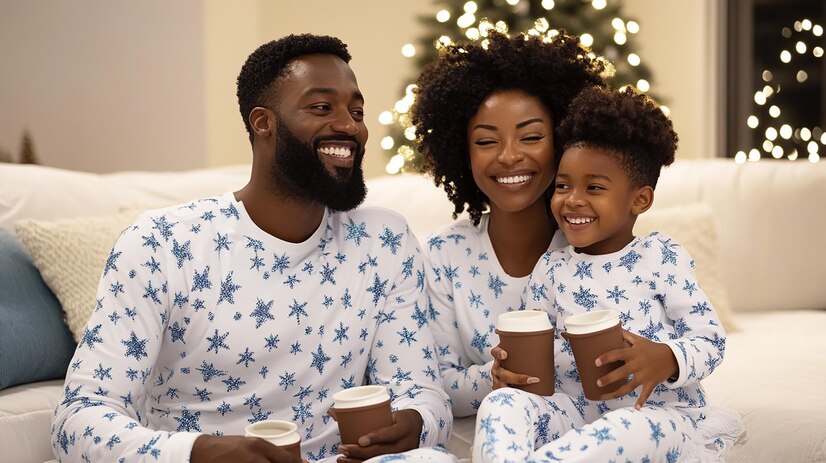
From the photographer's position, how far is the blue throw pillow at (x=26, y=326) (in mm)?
2201

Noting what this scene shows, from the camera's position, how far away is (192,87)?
517 cm

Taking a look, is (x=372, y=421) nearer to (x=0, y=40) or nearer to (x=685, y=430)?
(x=685, y=430)

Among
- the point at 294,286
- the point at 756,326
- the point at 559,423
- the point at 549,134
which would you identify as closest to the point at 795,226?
the point at 756,326

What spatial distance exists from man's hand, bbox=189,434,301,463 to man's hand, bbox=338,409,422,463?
0.13 m

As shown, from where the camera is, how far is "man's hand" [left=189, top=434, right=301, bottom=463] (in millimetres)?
1566

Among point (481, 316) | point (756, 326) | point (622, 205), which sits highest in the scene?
point (622, 205)

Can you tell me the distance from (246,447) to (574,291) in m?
0.81

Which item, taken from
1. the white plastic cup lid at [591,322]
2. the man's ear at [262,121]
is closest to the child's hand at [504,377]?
the white plastic cup lid at [591,322]

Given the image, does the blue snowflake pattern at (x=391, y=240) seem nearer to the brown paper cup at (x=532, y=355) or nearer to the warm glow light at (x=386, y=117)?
the brown paper cup at (x=532, y=355)

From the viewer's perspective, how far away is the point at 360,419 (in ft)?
5.46

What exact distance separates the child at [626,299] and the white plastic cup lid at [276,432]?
0.35 meters

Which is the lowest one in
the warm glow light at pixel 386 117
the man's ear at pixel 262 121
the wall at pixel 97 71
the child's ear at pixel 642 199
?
the child's ear at pixel 642 199

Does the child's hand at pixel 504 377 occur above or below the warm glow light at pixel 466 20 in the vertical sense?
below

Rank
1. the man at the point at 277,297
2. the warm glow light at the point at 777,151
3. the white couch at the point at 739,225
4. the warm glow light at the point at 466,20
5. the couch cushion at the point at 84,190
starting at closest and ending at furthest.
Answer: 1. the man at the point at 277,297
2. the white couch at the point at 739,225
3. the couch cushion at the point at 84,190
4. the warm glow light at the point at 466,20
5. the warm glow light at the point at 777,151
